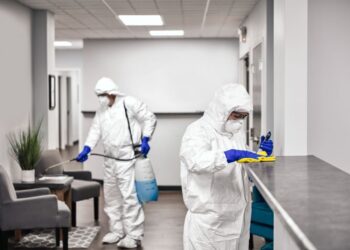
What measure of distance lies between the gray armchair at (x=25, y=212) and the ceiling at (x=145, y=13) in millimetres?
1866

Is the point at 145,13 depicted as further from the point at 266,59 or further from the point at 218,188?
the point at 218,188

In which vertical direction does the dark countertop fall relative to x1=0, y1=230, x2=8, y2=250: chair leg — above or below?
above

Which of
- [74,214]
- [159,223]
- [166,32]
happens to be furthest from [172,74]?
[74,214]

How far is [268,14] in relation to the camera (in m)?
4.31

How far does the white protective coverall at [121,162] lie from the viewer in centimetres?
447

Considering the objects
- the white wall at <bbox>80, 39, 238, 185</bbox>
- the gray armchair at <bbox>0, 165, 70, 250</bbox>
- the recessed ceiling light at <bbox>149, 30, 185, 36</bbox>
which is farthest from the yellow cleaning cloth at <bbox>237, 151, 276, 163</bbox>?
the white wall at <bbox>80, 39, 238, 185</bbox>

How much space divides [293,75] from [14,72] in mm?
2939

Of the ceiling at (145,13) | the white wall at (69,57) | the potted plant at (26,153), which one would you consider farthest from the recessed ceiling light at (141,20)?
the white wall at (69,57)

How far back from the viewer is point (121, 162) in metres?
4.46

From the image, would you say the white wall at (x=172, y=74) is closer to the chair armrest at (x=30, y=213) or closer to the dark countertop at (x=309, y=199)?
the chair armrest at (x=30, y=213)

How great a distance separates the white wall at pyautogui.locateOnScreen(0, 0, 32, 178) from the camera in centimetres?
451

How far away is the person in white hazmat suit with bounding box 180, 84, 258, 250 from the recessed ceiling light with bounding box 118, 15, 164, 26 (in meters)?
3.18

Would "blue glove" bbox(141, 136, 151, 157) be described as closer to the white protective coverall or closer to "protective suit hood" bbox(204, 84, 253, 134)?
the white protective coverall

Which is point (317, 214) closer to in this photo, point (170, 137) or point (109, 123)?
point (109, 123)
